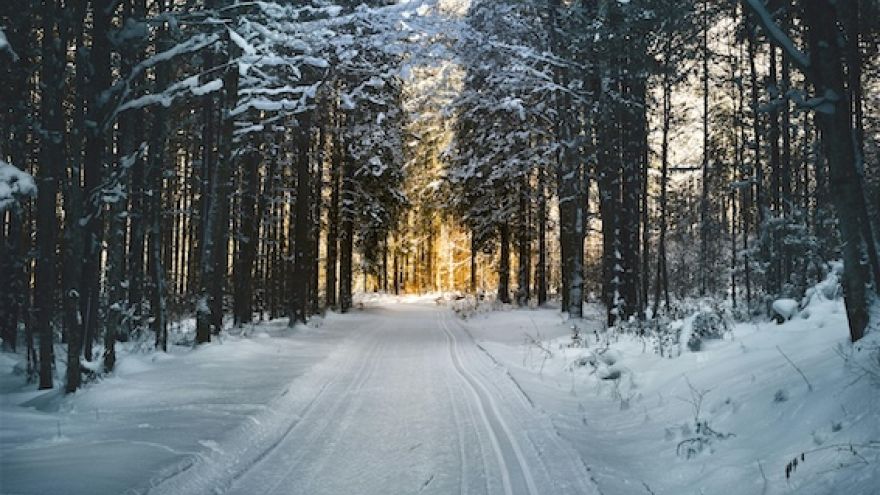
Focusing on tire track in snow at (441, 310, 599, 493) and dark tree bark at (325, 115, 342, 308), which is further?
dark tree bark at (325, 115, 342, 308)

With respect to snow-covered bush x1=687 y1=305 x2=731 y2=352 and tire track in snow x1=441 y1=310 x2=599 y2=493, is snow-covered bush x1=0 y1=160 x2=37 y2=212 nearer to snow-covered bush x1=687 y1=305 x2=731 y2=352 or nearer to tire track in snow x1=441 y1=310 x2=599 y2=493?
tire track in snow x1=441 y1=310 x2=599 y2=493

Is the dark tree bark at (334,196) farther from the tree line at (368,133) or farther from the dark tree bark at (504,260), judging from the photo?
the dark tree bark at (504,260)

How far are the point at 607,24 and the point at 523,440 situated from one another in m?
11.2

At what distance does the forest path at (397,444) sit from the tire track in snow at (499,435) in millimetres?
13

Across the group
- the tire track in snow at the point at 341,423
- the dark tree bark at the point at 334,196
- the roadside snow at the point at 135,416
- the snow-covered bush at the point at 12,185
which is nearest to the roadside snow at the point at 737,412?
the tire track in snow at the point at 341,423

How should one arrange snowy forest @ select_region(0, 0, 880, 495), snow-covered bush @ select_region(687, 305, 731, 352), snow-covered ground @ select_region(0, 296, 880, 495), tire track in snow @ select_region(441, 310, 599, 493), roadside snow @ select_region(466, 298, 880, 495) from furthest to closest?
snow-covered bush @ select_region(687, 305, 731, 352) → snowy forest @ select_region(0, 0, 880, 495) → tire track in snow @ select_region(441, 310, 599, 493) → snow-covered ground @ select_region(0, 296, 880, 495) → roadside snow @ select_region(466, 298, 880, 495)

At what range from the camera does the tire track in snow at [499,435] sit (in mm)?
5348

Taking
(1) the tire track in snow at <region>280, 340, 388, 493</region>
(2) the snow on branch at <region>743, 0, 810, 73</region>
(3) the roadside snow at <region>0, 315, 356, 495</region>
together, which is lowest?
(1) the tire track in snow at <region>280, 340, 388, 493</region>

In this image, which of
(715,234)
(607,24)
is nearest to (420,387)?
(607,24)

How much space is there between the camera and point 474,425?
7289 mm

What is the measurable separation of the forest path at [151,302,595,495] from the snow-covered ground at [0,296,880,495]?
3 cm

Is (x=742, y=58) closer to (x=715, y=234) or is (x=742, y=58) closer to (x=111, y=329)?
(x=715, y=234)

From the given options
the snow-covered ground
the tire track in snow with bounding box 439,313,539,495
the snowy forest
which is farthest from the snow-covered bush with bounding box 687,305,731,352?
the tire track in snow with bounding box 439,313,539,495

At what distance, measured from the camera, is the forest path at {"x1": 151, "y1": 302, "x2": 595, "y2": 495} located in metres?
5.28
